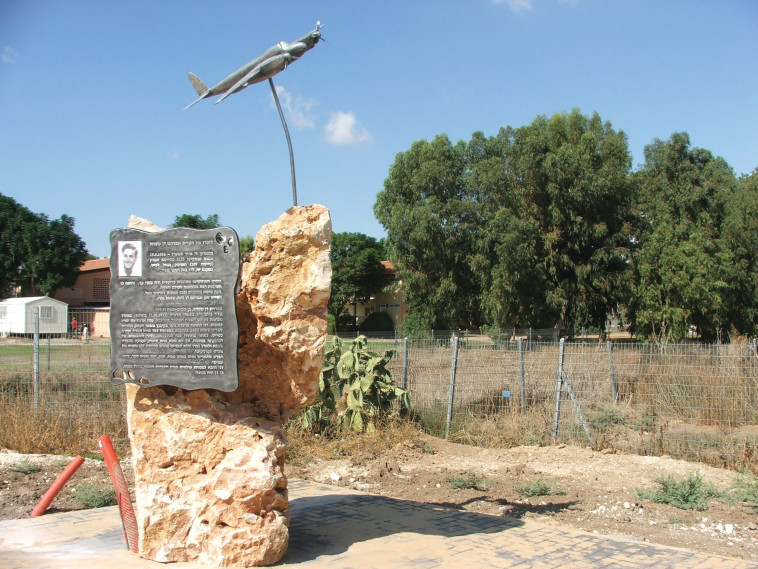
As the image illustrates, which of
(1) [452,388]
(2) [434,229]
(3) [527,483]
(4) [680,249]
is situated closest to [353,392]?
(1) [452,388]

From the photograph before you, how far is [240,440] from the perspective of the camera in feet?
16.1

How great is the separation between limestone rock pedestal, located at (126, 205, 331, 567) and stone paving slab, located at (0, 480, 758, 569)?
0.25 m

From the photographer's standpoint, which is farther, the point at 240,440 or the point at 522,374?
the point at 522,374

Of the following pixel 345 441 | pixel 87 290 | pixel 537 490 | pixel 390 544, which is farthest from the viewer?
pixel 87 290

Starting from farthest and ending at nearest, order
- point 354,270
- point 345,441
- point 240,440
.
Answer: point 354,270, point 345,441, point 240,440

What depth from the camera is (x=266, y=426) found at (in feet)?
16.7

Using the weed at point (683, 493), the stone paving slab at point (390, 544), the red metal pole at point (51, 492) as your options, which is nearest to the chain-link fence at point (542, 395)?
the weed at point (683, 493)

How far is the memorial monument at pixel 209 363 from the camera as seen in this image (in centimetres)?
478

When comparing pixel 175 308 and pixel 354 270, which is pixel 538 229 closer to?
pixel 175 308

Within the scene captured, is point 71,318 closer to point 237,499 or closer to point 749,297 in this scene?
point 237,499

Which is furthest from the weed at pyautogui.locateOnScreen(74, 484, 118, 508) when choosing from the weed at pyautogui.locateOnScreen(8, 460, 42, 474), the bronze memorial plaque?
the bronze memorial plaque

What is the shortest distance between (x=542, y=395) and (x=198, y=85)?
7880 millimetres

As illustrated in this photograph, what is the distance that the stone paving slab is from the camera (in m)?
4.84

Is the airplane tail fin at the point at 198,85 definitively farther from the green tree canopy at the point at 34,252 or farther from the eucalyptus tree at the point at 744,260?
the green tree canopy at the point at 34,252
